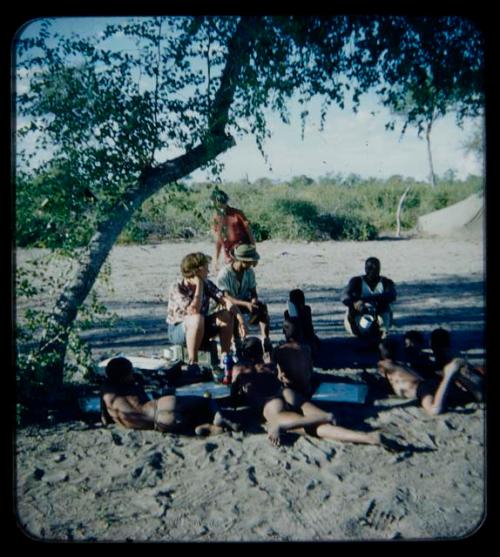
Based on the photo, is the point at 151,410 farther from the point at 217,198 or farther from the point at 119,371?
the point at 217,198

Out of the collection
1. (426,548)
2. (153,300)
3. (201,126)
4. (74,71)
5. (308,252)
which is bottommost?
(426,548)

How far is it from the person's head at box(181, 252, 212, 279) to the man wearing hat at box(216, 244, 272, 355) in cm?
44

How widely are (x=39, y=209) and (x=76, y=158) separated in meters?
0.49

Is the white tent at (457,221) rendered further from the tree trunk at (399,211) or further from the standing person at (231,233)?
the standing person at (231,233)

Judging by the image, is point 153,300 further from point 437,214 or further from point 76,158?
point 437,214

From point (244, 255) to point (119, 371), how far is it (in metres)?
1.91

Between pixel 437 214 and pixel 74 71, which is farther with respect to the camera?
pixel 437 214

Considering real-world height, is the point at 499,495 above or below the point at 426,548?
A: above

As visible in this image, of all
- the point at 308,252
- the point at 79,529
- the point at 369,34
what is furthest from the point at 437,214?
the point at 79,529

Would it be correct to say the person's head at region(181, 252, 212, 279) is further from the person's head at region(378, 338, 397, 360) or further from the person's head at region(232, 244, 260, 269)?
the person's head at region(378, 338, 397, 360)

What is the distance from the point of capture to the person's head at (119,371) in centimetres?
397

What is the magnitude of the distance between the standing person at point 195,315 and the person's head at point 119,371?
0.96m

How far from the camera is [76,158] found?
4094 mm

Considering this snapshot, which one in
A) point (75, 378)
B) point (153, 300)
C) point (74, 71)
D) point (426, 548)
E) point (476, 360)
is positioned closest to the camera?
point (426, 548)
